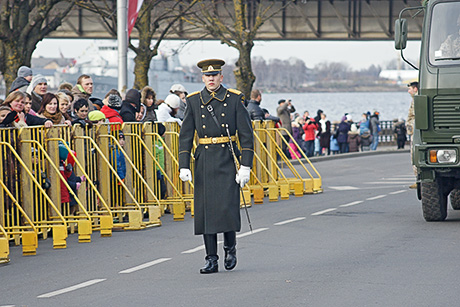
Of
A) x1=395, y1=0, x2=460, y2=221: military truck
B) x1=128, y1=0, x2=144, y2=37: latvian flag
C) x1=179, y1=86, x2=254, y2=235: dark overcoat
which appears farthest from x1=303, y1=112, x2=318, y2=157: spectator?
x1=179, y1=86, x2=254, y2=235: dark overcoat

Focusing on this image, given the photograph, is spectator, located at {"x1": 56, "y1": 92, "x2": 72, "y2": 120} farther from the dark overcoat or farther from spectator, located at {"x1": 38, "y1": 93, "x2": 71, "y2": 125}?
the dark overcoat

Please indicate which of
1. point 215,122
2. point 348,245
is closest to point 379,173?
point 348,245

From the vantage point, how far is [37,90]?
14.8 m

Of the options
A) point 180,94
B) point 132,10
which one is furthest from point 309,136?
point 180,94

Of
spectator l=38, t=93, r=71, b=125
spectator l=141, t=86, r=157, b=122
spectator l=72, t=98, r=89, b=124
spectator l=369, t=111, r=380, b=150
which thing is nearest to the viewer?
spectator l=38, t=93, r=71, b=125

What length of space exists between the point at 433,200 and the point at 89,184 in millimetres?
4617

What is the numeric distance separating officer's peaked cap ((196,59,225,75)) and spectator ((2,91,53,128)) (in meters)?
3.52

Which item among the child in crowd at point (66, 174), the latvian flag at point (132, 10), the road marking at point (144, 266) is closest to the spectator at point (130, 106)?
the child in crowd at point (66, 174)

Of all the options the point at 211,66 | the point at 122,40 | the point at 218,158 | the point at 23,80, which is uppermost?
the point at 122,40

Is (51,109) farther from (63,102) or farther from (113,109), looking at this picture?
(113,109)

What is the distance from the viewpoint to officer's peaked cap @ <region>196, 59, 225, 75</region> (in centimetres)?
976

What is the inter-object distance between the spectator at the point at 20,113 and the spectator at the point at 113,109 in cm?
237

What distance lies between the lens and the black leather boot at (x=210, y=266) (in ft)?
32.0

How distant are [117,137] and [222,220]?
210 inches
